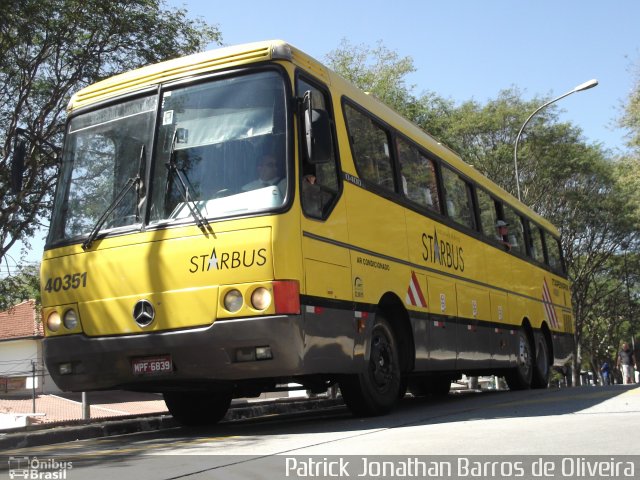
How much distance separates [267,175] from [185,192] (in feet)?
2.69

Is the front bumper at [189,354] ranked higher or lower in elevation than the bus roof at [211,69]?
lower

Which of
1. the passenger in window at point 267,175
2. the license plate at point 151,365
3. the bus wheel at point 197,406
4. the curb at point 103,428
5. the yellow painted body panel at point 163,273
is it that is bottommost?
the curb at point 103,428

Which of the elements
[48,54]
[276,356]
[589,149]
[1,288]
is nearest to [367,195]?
[276,356]

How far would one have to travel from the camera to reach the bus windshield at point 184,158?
7730 millimetres

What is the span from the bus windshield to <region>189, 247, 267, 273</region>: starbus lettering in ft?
1.25

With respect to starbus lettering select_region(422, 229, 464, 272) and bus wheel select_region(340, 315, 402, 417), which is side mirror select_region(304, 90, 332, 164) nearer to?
bus wheel select_region(340, 315, 402, 417)

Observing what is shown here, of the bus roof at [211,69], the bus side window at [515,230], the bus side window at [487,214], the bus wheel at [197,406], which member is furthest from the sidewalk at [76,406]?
the bus roof at [211,69]

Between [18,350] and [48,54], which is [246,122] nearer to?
[48,54]

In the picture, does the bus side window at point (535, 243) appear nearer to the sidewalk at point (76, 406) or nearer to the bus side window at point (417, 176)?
the bus side window at point (417, 176)

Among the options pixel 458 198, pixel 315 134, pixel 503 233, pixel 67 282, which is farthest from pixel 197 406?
pixel 503 233

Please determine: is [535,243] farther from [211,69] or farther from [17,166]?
[17,166]

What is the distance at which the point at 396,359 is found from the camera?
9500 mm

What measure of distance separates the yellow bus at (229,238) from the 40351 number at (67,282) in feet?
0.07

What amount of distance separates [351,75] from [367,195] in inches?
841
